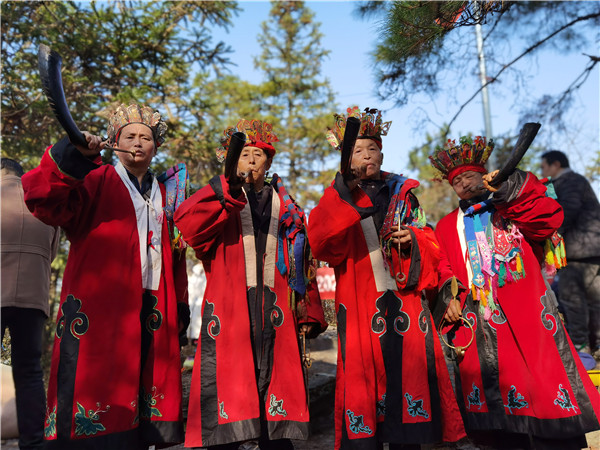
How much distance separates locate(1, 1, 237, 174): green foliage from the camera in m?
8.51

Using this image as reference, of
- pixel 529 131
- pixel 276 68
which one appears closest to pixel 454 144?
pixel 529 131

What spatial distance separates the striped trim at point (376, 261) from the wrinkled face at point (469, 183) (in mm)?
943

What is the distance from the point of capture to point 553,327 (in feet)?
11.8

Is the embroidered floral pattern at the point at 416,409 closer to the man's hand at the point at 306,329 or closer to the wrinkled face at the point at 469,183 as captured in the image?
the man's hand at the point at 306,329

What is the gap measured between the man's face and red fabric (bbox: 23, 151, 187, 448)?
4.64 m

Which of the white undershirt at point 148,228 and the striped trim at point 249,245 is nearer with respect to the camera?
the white undershirt at point 148,228

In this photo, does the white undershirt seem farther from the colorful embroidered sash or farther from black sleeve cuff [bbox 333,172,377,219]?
the colorful embroidered sash

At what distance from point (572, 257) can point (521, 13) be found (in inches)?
106

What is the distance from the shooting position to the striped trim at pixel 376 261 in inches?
130

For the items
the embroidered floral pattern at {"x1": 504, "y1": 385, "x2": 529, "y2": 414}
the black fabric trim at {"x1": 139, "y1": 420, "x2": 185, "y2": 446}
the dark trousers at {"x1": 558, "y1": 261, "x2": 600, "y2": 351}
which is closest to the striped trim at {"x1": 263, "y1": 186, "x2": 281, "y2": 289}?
the black fabric trim at {"x1": 139, "y1": 420, "x2": 185, "y2": 446}

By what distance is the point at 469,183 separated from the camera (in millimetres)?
3971

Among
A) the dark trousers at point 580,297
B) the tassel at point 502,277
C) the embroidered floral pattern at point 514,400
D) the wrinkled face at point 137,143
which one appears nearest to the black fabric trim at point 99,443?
the wrinkled face at point 137,143

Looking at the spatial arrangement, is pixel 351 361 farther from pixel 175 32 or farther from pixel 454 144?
pixel 175 32

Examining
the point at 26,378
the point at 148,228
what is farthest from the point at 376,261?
the point at 26,378
